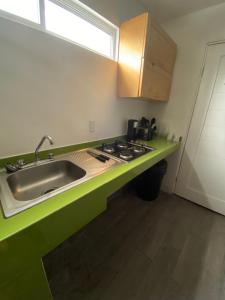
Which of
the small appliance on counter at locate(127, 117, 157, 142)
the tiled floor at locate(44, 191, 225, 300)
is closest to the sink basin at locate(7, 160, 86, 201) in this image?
Answer: the tiled floor at locate(44, 191, 225, 300)

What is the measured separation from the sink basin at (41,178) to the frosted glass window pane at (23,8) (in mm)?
1027

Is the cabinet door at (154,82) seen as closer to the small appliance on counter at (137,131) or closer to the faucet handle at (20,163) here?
the small appliance on counter at (137,131)

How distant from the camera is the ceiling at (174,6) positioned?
5.15ft

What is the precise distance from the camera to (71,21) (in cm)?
124

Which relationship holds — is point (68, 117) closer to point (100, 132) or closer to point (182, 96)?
point (100, 132)

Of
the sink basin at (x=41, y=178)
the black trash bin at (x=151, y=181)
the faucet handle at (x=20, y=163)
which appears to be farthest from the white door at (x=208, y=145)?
the faucet handle at (x=20, y=163)

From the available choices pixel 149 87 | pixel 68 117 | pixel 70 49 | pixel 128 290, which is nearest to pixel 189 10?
pixel 149 87

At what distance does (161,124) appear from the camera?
225 cm

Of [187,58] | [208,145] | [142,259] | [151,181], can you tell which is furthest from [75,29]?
[142,259]

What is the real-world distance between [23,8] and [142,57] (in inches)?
38.5

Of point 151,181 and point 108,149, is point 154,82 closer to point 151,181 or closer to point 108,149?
point 108,149

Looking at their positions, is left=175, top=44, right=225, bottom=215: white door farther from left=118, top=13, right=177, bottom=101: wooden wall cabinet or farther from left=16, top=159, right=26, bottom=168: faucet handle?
left=16, top=159, right=26, bottom=168: faucet handle

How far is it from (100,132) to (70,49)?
2.68 feet

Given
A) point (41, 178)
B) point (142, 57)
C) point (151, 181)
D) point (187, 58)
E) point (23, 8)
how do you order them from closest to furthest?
point (23, 8) < point (41, 178) < point (142, 57) < point (187, 58) < point (151, 181)
